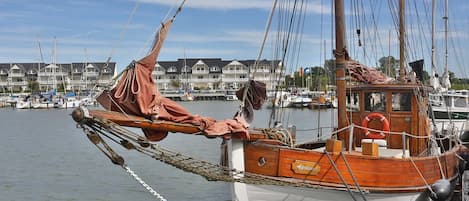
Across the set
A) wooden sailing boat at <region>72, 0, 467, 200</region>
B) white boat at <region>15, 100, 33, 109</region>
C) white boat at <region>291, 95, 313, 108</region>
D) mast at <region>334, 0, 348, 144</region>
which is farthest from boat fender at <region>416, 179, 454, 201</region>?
white boat at <region>15, 100, 33, 109</region>

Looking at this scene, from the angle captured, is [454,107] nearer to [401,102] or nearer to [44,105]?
[401,102]

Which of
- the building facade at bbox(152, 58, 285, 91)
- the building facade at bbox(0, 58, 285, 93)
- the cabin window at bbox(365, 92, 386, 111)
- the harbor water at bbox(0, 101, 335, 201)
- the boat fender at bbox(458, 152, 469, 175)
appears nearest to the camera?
the cabin window at bbox(365, 92, 386, 111)

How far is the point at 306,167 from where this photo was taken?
1255cm

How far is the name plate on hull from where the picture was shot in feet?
41.1

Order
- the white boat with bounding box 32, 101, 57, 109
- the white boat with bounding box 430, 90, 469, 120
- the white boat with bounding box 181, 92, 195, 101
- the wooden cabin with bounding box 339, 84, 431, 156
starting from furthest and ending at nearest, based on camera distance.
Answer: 1. the white boat with bounding box 181, 92, 195, 101
2. the white boat with bounding box 32, 101, 57, 109
3. the white boat with bounding box 430, 90, 469, 120
4. the wooden cabin with bounding box 339, 84, 431, 156

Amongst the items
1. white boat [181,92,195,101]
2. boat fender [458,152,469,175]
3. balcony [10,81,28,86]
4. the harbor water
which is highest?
balcony [10,81,28,86]

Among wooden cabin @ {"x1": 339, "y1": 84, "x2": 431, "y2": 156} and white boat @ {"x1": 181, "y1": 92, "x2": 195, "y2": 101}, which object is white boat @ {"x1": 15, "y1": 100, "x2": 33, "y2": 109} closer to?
white boat @ {"x1": 181, "y1": 92, "x2": 195, "y2": 101}

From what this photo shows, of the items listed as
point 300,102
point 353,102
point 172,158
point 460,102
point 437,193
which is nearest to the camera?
point 172,158

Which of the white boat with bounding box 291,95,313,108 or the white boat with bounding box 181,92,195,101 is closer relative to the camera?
the white boat with bounding box 291,95,313,108

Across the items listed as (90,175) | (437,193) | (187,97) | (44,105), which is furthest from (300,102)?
(437,193)

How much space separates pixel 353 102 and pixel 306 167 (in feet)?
14.1

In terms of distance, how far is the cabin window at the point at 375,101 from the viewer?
15586mm

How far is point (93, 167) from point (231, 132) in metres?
19.2

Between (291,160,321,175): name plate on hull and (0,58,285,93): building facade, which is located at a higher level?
(0,58,285,93): building facade
